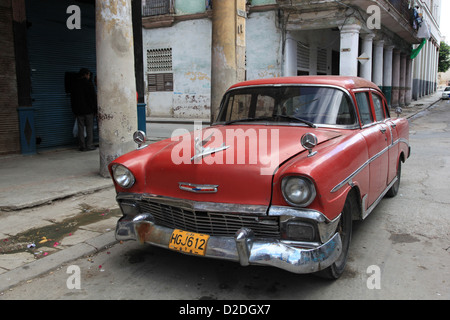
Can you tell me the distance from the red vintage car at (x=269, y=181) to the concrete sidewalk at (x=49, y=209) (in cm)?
81

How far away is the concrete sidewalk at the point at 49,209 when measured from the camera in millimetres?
3572

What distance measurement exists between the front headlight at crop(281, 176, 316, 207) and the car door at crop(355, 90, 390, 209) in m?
1.26

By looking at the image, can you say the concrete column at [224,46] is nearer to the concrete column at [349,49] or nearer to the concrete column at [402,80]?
the concrete column at [349,49]

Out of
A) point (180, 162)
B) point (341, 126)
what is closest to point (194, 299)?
point (180, 162)

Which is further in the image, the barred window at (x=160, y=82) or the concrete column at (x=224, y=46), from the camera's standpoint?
the barred window at (x=160, y=82)

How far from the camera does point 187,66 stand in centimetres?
1920

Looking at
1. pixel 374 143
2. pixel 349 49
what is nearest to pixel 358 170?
pixel 374 143

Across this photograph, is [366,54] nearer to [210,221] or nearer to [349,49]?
[349,49]

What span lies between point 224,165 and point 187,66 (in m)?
17.0

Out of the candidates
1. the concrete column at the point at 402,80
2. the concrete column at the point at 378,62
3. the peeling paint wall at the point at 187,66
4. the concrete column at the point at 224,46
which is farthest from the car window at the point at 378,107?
the concrete column at the point at 402,80

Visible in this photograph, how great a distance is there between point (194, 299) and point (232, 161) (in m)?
1.03

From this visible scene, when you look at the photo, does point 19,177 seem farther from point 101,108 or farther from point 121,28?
point 121,28

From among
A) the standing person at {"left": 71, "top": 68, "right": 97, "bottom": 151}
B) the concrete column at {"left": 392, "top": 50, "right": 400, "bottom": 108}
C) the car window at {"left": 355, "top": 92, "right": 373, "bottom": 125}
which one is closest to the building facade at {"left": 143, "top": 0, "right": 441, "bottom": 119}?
the concrete column at {"left": 392, "top": 50, "right": 400, "bottom": 108}
